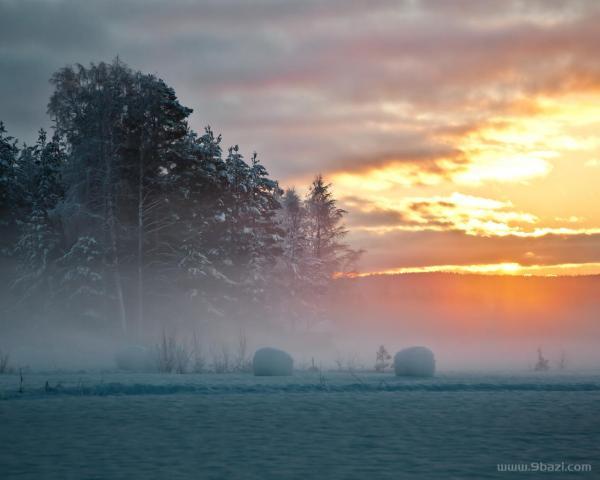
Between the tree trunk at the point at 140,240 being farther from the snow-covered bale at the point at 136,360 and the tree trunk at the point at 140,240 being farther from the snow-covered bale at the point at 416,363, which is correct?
the snow-covered bale at the point at 416,363

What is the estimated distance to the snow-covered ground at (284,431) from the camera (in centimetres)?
980

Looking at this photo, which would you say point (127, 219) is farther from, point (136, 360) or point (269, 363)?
point (269, 363)

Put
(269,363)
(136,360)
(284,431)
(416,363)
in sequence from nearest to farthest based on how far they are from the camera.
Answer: (284,431) → (416,363) → (269,363) → (136,360)

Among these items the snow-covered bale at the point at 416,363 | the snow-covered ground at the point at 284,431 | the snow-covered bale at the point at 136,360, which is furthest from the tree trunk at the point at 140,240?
the snow-covered ground at the point at 284,431

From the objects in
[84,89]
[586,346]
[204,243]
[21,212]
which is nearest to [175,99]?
[84,89]

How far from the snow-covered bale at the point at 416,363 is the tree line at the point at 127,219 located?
18.8 metres

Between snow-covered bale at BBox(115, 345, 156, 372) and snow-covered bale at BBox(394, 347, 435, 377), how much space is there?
31.9ft

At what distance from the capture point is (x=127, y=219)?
43.1m

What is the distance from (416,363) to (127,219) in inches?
873

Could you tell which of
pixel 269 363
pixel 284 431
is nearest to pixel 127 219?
pixel 269 363

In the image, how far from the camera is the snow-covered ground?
980 cm

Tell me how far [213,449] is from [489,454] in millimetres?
3809

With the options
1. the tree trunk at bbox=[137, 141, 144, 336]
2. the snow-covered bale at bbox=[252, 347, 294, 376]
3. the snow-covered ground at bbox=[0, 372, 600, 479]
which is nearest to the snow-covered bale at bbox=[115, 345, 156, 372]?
the snow-covered bale at bbox=[252, 347, 294, 376]

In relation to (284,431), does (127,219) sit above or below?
above
